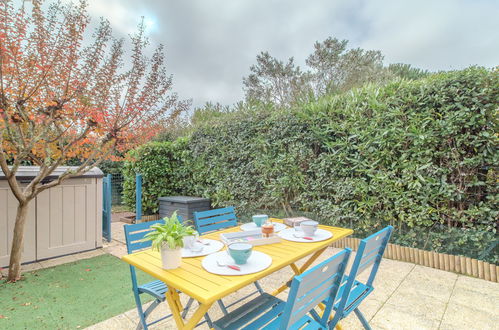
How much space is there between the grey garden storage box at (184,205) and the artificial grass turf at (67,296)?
6.69ft

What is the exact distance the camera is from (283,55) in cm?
1324

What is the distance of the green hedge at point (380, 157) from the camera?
3.32m

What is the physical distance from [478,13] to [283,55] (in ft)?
27.7

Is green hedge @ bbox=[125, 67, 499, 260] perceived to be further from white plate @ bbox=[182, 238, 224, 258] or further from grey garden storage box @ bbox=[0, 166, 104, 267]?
white plate @ bbox=[182, 238, 224, 258]

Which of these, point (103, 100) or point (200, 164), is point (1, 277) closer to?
point (103, 100)

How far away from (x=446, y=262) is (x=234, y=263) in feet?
11.4

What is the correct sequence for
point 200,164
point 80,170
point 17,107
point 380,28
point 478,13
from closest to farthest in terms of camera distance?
1. point 17,107
2. point 80,170
3. point 478,13
4. point 200,164
5. point 380,28

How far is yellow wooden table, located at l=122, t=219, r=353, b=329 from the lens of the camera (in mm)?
1333

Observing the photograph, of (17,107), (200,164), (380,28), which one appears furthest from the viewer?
(380,28)

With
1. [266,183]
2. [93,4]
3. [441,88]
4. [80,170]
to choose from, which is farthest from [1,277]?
[441,88]

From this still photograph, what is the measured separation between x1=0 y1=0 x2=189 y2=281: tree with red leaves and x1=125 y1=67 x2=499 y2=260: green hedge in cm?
221

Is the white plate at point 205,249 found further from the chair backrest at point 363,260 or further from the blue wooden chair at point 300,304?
the chair backrest at point 363,260

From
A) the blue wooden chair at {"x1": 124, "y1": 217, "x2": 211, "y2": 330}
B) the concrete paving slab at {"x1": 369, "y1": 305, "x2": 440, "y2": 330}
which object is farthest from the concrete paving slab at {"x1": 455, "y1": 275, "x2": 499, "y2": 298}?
the blue wooden chair at {"x1": 124, "y1": 217, "x2": 211, "y2": 330}

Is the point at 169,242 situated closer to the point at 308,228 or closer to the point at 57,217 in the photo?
the point at 308,228
